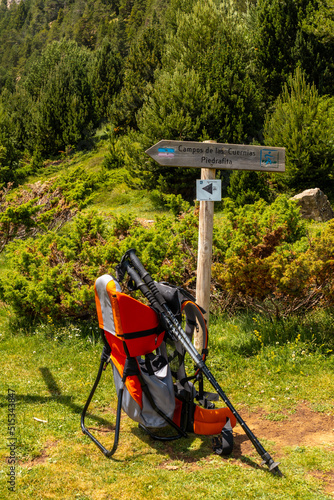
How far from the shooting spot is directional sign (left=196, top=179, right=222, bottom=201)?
14.4ft

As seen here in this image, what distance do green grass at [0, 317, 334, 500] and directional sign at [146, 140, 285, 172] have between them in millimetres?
1956

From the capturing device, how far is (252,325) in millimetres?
5203

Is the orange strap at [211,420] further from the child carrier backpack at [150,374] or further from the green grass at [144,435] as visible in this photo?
the green grass at [144,435]

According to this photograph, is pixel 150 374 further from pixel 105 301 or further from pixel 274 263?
pixel 274 263

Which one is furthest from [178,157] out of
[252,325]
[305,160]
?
[305,160]

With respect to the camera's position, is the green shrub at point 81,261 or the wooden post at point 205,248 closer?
the wooden post at point 205,248

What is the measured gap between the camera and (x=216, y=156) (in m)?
4.41

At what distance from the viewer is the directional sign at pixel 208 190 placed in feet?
14.4

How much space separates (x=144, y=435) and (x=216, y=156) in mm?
2744

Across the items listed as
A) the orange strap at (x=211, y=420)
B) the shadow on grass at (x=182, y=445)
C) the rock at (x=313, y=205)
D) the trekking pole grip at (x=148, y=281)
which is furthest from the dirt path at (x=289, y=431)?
the rock at (x=313, y=205)

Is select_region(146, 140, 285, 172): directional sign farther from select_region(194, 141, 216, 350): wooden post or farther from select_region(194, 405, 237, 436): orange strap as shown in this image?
select_region(194, 405, 237, 436): orange strap

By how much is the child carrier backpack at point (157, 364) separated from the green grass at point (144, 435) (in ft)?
0.52

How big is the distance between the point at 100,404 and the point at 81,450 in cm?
75

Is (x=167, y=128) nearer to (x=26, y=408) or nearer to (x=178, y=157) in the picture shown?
(x=178, y=157)
